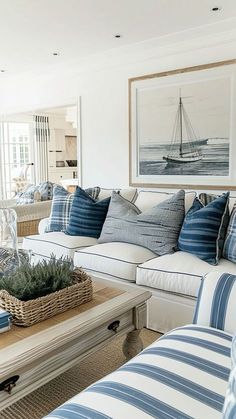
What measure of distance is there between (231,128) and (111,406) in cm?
300

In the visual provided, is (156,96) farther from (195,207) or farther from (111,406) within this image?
(111,406)

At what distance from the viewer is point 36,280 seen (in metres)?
1.75

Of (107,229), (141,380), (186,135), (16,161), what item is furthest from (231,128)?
(16,161)

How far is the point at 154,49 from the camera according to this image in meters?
4.00

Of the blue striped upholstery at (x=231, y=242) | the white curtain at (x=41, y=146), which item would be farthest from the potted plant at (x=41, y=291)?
the white curtain at (x=41, y=146)

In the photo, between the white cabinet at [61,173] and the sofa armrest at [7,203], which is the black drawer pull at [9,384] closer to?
the sofa armrest at [7,203]

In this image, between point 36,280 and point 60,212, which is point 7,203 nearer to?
point 60,212

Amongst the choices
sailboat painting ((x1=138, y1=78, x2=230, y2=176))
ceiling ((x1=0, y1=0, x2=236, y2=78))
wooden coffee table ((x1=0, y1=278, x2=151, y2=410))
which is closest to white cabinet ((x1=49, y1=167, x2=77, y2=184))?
ceiling ((x1=0, y1=0, x2=236, y2=78))

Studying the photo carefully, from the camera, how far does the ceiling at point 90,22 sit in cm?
303

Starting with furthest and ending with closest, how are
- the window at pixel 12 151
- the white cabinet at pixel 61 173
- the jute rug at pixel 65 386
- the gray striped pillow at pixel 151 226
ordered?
the white cabinet at pixel 61 173 → the window at pixel 12 151 → the gray striped pillow at pixel 151 226 → the jute rug at pixel 65 386

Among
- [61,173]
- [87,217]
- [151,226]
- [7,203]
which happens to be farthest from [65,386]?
[61,173]

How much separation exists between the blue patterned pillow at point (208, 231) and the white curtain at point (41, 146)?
5.32 meters

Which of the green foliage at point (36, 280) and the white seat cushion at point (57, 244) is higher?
the green foliage at point (36, 280)

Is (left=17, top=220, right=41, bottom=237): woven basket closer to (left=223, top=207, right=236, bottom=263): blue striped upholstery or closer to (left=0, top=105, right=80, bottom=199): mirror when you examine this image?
(left=0, top=105, right=80, bottom=199): mirror
